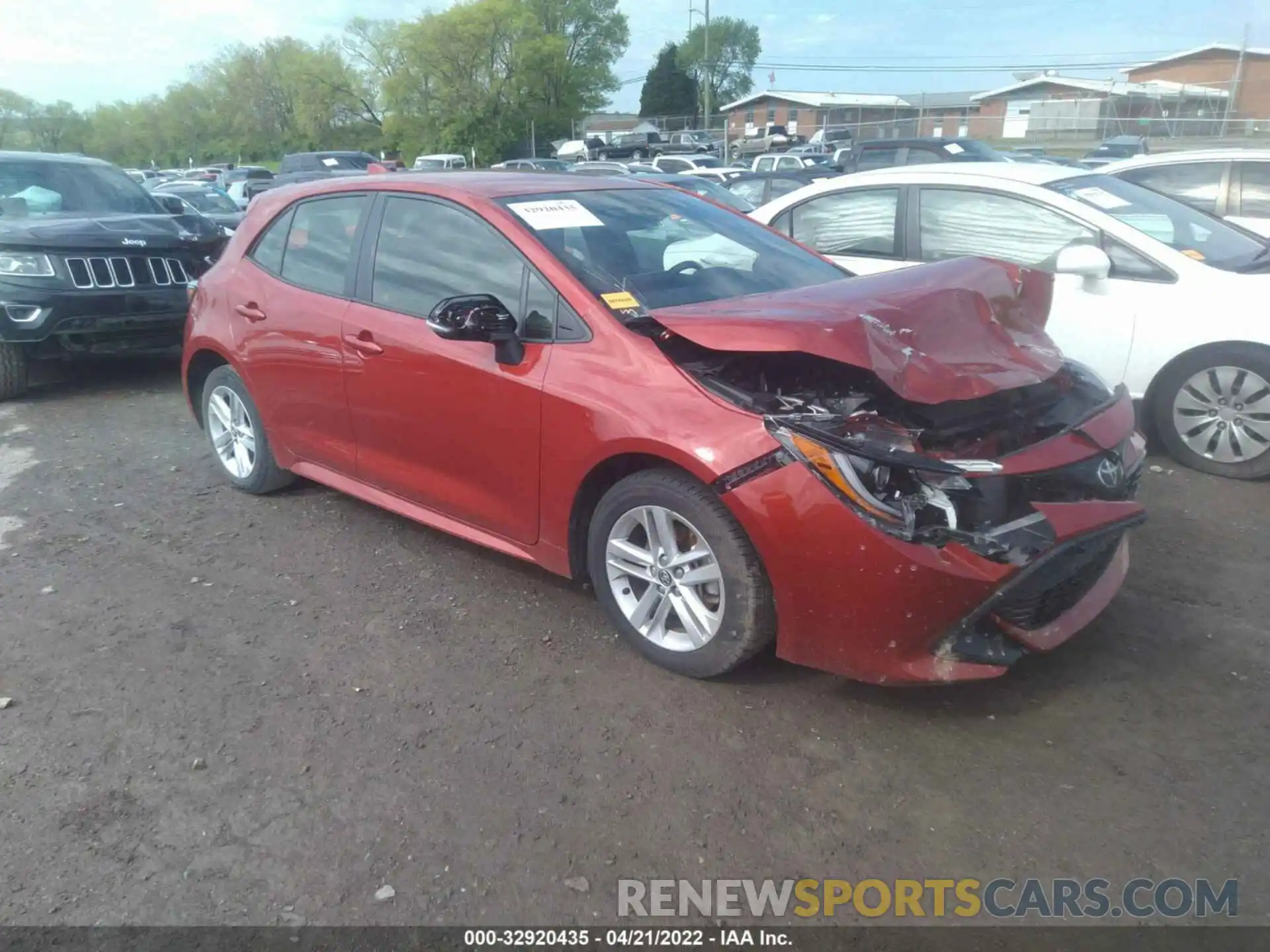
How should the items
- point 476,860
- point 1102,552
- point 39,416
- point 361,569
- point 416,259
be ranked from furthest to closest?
point 39,416
point 361,569
point 416,259
point 1102,552
point 476,860

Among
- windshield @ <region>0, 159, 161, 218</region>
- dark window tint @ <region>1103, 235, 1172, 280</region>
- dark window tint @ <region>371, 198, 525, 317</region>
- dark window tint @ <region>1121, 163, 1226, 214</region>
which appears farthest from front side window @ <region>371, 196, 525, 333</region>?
dark window tint @ <region>1121, 163, 1226, 214</region>

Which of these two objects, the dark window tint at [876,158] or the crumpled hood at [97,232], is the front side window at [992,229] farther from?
the dark window tint at [876,158]

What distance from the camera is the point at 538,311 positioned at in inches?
146

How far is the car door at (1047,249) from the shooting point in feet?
18.4

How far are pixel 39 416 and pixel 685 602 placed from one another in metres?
5.99

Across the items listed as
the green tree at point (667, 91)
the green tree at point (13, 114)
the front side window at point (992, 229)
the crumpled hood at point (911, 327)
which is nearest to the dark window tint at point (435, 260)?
the crumpled hood at point (911, 327)

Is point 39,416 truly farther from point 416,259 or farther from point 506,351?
point 506,351

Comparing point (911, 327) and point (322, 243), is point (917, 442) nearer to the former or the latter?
point (911, 327)

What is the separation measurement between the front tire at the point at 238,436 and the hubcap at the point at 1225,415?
4879 mm

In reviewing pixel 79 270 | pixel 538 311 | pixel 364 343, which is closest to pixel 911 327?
pixel 538 311

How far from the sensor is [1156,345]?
18.0 feet

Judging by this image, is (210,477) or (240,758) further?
(210,477)

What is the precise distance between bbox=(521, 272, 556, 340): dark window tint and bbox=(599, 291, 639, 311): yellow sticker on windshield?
0.20 metres

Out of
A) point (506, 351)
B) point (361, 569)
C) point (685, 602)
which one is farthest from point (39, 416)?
point (685, 602)
